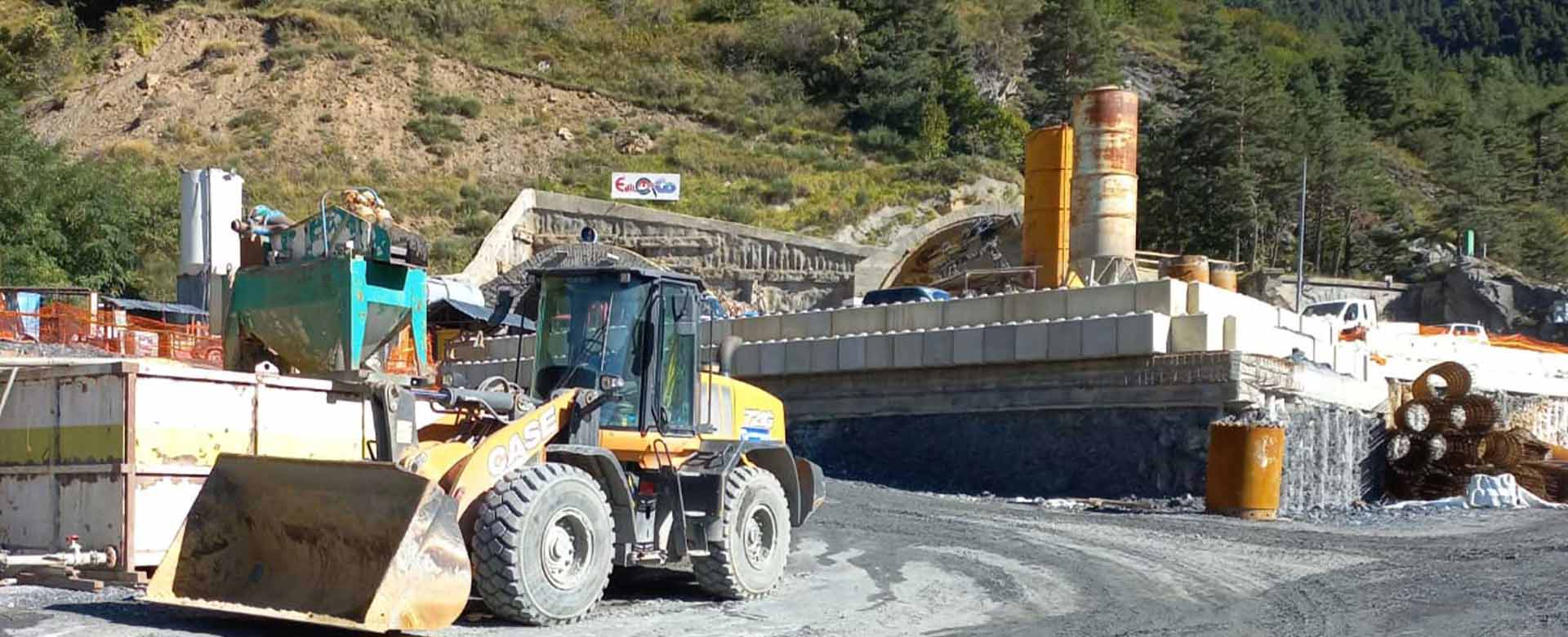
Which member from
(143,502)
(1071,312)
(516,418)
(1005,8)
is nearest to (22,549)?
(143,502)

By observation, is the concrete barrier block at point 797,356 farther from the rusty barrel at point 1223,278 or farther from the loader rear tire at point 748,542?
the loader rear tire at point 748,542

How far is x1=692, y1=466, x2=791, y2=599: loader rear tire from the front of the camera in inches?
448

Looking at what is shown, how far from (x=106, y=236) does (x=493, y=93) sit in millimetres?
25111

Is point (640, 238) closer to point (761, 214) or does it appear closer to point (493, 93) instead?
point (761, 214)

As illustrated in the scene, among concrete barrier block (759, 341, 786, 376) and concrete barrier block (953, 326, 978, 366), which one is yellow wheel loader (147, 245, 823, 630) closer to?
concrete barrier block (953, 326, 978, 366)

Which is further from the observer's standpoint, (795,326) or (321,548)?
(795,326)

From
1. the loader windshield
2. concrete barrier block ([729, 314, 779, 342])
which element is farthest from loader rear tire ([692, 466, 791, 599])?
concrete barrier block ([729, 314, 779, 342])

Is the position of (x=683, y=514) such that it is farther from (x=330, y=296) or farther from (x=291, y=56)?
(x=291, y=56)

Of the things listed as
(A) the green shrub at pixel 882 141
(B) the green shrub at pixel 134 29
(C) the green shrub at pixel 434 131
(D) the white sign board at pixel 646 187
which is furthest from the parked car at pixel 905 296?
(B) the green shrub at pixel 134 29

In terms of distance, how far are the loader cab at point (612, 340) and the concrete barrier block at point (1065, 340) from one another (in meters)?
13.1

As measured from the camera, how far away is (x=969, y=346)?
24.5 meters

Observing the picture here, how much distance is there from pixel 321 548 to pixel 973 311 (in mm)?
16905

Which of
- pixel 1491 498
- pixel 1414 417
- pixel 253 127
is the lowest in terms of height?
pixel 1491 498

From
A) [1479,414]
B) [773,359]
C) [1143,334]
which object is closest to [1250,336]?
[1143,334]
